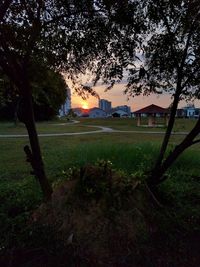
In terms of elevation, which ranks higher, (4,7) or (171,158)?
(4,7)

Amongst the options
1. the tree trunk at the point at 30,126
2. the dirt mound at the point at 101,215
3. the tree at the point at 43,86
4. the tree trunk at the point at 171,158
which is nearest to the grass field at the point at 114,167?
the tree trunk at the point at 171,158

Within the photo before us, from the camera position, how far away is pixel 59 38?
4586 mm

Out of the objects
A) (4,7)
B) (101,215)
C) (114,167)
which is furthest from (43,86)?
(114,167)

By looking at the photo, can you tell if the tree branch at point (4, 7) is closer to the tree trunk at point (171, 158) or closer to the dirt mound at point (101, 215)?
the dirt mound at point (101, 215)

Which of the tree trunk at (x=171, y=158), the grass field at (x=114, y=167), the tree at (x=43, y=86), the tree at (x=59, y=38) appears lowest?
the grass field at (x=114, y=167)

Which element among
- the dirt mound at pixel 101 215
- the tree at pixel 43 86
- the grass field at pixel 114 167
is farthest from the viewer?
the grass field at pixel 114 167

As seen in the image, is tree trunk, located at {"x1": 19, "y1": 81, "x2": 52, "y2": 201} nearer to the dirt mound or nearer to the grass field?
the dirt mound

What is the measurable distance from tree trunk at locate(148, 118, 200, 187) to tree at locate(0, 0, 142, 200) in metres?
1.28

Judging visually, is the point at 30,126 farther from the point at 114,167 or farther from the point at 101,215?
the point at 114,167

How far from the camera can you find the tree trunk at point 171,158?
489 centimetres

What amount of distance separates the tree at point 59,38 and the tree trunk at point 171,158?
128cm

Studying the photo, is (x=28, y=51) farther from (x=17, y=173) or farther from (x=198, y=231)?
(x=17, y=173)

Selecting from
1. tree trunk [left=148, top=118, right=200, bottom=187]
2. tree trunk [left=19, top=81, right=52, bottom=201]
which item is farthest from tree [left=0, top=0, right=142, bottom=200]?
tree trunk [left=148, top=118, right=200, bottom=187]

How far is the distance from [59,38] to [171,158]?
214cm
